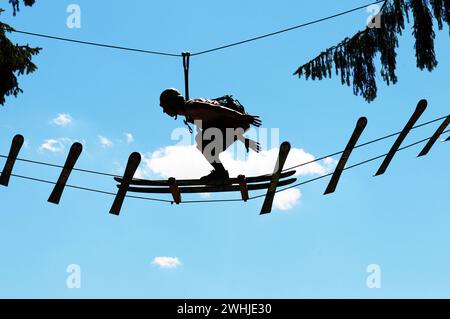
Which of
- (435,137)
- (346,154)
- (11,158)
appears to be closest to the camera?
(11,158)

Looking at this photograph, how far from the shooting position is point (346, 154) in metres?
6.98

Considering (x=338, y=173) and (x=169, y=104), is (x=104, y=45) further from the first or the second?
(x=338, y=173)

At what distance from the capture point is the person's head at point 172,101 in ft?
22.9

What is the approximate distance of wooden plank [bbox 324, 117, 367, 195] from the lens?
680 centimetres

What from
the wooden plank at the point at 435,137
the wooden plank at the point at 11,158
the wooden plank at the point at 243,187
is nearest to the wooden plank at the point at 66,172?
the wooden plank at the point at 11,158

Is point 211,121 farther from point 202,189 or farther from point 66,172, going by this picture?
point 66,172

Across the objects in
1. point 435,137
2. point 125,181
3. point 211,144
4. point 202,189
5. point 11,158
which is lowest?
point 202,189

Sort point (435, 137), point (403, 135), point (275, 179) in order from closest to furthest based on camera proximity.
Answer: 1. point (275, 179)
2. point (403, 135)
3. point (435, 137)

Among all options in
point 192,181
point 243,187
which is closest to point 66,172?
point 192,181

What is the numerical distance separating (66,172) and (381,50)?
4.17 m

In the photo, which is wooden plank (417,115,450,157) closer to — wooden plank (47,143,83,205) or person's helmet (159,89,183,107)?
person's helmet (159,89,183,107)

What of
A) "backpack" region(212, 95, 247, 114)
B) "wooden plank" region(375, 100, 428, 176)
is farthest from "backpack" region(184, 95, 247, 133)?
"wooden plank" region(375, 100, 428, 176)

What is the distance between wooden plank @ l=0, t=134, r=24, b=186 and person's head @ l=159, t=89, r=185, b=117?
1484 mm
